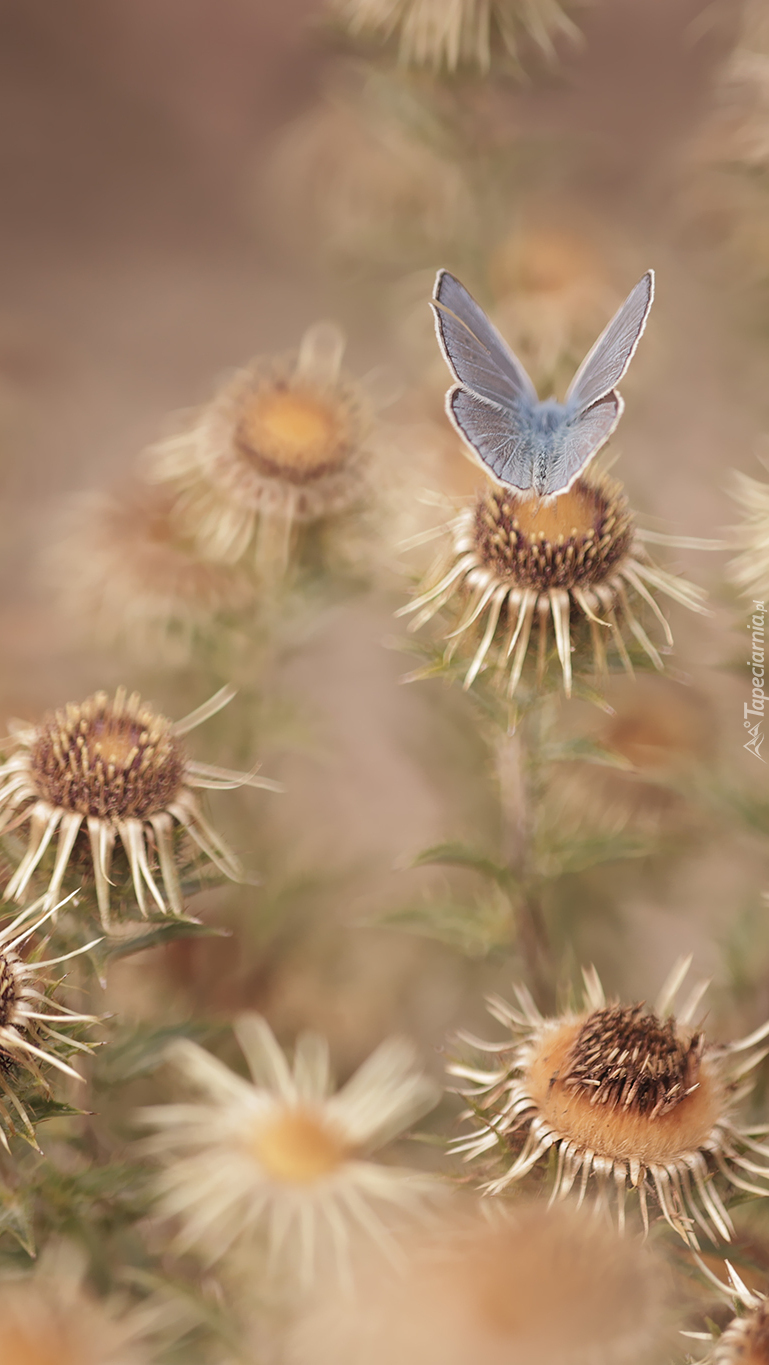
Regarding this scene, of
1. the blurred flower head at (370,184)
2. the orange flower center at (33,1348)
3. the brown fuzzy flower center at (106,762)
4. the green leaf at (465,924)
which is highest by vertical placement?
the blurred flower head at (370,184)

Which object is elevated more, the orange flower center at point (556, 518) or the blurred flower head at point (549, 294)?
the blurred flower head at point (549, 294)

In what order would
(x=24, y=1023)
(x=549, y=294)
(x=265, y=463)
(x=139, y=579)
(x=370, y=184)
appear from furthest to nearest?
(x=370, y=184), (x=549, y=294), (x=139, y=579), (x=265, y=463), (x=24, y=1023)

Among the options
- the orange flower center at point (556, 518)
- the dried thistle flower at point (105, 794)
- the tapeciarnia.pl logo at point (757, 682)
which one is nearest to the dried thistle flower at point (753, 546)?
the tapeciarnia.pl logo at point (757, 682)

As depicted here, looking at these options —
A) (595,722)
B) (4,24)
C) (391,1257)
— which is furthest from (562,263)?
(4,24)

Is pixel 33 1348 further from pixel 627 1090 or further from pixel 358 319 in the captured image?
pixel 358 319

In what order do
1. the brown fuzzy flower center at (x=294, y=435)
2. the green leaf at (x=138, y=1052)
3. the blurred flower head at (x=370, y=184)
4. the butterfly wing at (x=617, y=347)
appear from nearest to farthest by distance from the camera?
the butterfly wing at (x=617, y=347), the green leaf at (x=138, y=1052), the brown fuzzy flower center at (x=294, y=435), the blurred flower head at (x=370, y=184)

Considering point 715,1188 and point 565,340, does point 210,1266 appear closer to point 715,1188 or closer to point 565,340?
point 715,1188

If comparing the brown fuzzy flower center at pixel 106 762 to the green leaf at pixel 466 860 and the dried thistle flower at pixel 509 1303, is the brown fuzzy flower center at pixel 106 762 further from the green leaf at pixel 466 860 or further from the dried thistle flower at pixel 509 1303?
the dried thistle flower at pixel 509 1303

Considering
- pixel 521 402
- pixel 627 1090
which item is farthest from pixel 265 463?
pixel 627 1090

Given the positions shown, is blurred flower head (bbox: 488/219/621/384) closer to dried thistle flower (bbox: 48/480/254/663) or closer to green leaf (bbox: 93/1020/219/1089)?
dried thistle flower (bbox: 48/480/254/663)
